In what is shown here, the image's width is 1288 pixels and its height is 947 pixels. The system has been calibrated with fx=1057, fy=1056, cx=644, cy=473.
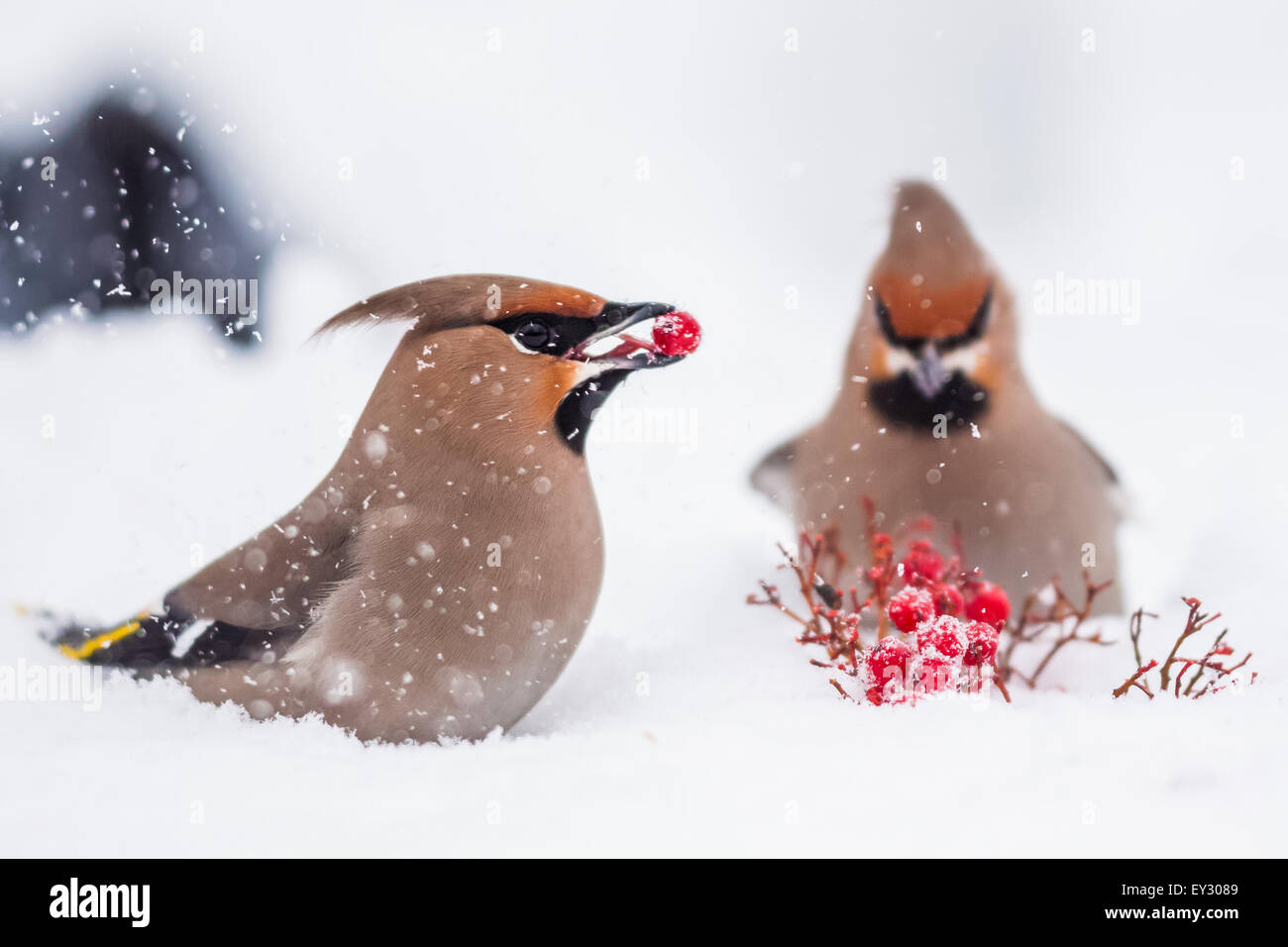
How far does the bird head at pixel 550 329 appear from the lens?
5.13 ft

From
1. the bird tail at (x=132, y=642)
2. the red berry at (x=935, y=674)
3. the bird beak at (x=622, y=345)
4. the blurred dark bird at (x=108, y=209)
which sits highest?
the blurred dark bird at (x=108, y=209)

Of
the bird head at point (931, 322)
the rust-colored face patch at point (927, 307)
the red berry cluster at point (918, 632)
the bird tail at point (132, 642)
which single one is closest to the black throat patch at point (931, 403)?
the bird head at point (931, 322)

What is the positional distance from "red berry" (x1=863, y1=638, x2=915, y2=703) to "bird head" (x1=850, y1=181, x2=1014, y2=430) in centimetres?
94

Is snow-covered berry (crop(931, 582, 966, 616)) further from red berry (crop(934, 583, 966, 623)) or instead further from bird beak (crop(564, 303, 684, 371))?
bird beak (crop(564, 303, 684, 371))

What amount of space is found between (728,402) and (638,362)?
842 mm

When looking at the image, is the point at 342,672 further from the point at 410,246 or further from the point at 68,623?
the point at 410,246

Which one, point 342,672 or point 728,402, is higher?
point 728,402

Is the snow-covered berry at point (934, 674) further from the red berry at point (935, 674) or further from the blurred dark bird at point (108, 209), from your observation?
→ the blurred dark bird at point (108, 209)

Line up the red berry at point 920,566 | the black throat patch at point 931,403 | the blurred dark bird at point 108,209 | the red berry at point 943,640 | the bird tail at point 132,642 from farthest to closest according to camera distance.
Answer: the black throat patch at point 931,403, the blurred dark bird at point 108,209, the red berry at point 920,566, the bird tail at point 132,642, the red berry at point 943,640

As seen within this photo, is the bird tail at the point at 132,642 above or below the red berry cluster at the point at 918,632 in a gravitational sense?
below

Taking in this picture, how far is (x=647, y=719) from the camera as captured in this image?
1.61 metres

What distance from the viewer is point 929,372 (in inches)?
91.5

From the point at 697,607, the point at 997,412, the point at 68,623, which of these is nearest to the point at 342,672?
the point at 68,623

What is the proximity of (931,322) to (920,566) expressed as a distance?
0.68 m
